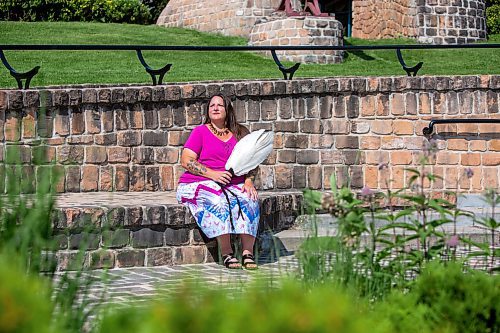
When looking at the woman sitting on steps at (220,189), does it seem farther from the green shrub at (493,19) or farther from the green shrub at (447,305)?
the green shrub at (493,19)

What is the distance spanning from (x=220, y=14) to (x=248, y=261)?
18.0 m

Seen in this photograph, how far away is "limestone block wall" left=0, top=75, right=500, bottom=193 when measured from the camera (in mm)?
10766

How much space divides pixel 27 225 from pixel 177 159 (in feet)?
24.1

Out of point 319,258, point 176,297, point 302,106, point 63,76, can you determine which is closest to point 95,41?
point 63,76

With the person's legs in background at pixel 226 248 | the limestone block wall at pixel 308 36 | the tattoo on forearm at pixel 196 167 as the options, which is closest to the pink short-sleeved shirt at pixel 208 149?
the tattoo on forearm at pixel 196 167

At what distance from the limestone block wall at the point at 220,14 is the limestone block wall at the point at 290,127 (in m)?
12.4

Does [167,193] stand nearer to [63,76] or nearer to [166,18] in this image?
[63,76]

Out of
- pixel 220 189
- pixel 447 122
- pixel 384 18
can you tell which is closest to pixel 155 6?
pixel 384 18

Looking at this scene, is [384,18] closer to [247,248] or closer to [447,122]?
[447,122]

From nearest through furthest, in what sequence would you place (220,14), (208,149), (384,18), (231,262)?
1. (231,262)
2. (208,149)
3. (220,14)
4. (384,18)

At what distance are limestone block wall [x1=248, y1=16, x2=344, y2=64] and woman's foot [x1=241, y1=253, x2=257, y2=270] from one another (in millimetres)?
12171

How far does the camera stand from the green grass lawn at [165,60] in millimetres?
16812

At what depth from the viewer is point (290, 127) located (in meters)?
12.1

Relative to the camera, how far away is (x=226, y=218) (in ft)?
27.1
